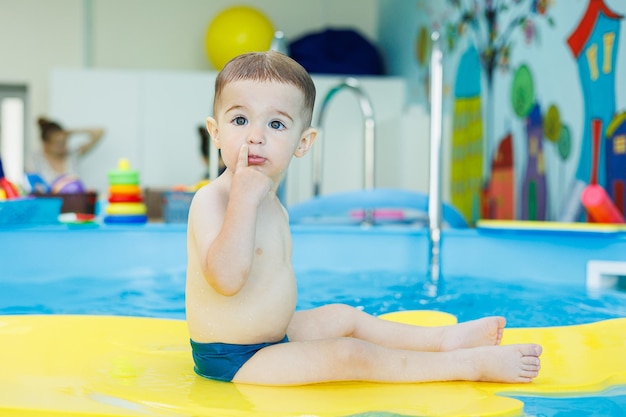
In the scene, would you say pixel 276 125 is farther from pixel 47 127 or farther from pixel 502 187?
pixel 47 127

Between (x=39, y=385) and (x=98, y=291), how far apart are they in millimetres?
1122

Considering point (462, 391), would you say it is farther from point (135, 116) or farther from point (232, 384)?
point (135, 116)

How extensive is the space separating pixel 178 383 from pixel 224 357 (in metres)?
0.08

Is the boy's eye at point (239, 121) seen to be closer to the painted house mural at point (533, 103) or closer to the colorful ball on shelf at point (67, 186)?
the painted house mural at point (533, 103)

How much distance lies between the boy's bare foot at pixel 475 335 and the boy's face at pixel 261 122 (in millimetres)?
412

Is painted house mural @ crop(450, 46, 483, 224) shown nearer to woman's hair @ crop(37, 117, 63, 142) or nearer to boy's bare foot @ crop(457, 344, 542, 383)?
woman's hair @ crop(37, 117, 63, 142)

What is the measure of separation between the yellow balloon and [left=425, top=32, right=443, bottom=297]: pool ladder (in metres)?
3.86

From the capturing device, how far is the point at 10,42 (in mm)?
6891

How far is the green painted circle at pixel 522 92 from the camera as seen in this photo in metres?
4.27

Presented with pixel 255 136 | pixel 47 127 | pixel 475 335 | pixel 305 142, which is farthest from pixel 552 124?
pixel 47 127

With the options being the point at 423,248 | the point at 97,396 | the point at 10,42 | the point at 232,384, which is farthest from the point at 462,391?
the point at 10,42

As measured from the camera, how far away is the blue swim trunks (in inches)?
49.1

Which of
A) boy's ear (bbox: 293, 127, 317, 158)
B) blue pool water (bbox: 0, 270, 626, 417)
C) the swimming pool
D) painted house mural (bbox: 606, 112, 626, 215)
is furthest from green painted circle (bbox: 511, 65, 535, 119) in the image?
boy's ear (bbox: 293, 127, 317, 158)

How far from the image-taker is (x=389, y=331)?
1.42 metres
